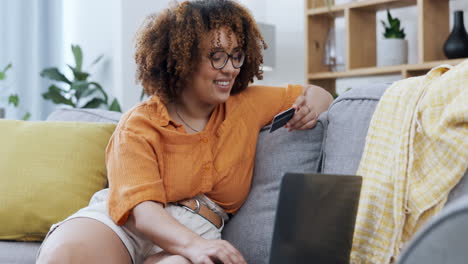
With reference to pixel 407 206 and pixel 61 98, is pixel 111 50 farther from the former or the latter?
pixel 407 206

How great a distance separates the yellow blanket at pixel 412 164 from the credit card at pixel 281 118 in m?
0.22

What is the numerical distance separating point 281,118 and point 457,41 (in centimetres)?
190

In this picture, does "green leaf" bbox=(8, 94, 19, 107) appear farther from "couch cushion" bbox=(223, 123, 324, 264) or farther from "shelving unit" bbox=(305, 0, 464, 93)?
"couch cushion" bbox=(223, 123, 324, 264)

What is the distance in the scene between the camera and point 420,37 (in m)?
3.05

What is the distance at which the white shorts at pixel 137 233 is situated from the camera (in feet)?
4.42

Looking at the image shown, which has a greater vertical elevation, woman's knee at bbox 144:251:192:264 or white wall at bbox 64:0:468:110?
white wall at bbox 64:0:468:110

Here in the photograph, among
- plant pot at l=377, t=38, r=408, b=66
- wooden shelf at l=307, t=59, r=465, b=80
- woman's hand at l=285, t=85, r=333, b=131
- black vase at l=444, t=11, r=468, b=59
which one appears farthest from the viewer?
plant pot at l=377, t=38, r=408, b=66

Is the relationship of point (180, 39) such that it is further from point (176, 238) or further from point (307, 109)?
point (176, 238)

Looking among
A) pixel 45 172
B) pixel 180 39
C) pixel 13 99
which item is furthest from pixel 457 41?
pixel 13 99

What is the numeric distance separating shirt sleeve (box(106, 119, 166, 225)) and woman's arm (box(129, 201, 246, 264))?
0.07 ft

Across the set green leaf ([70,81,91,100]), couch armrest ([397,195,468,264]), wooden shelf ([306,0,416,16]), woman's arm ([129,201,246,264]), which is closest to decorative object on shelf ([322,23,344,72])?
wooden shelf ([306,0,416,16])

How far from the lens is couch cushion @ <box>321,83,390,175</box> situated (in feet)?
4.33

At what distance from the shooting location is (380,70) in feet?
10.5

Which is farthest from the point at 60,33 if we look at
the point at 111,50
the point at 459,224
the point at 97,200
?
the point at 459,224
